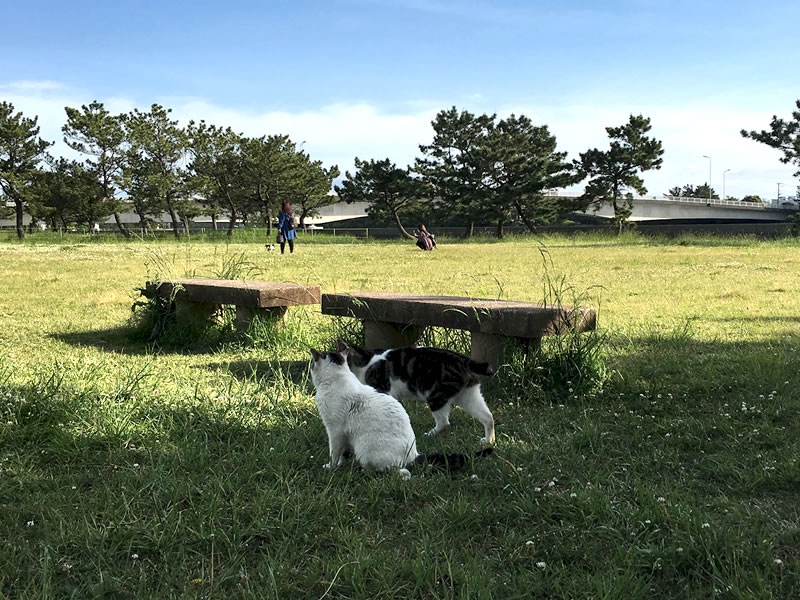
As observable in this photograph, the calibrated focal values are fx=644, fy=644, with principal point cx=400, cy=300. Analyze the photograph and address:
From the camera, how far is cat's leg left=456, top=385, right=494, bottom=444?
3.52 meters

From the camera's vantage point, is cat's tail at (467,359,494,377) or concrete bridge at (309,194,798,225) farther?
concrete bridge at (309,194,798,225)

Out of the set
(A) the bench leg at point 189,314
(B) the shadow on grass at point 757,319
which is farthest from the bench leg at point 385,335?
(B) the shadow on grass at point 757,319

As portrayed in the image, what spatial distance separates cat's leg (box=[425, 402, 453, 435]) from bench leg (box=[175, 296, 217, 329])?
357 cm

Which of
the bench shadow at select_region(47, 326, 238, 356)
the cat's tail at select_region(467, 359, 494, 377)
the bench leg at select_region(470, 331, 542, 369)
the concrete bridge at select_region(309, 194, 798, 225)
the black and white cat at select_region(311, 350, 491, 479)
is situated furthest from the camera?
the concrete bridge at select_region(309, 194, 798, 225)

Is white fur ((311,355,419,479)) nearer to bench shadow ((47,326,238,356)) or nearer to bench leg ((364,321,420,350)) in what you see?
bench leg ((364,321,420,350))

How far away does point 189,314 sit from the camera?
6508 mm

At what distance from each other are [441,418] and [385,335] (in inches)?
66.0

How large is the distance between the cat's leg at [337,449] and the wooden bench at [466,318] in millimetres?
1653

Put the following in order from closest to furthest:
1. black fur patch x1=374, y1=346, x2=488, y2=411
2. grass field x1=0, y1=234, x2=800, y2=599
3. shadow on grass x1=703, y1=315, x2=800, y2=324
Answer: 1. grass field x1=0, y1=234, x2=800, y2=599
2. black fur patch x1=374, y1=346, x2=488, y2=411
3. shadow on grass x1=703, y1=315, x2=800, y2=324

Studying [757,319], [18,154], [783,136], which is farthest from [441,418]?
[18,154]

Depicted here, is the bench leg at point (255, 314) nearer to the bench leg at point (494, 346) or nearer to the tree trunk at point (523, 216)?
the bench leg at point (494, 346)

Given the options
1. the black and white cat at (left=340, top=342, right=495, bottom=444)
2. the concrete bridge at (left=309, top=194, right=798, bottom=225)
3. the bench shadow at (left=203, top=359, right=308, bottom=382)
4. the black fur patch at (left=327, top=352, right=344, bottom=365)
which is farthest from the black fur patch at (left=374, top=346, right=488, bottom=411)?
the concrete bridge at (left=309, top=194, right=798, bottom=225)

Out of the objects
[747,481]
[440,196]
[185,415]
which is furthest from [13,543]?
[440,196]

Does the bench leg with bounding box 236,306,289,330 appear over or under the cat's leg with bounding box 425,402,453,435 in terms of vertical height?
over
